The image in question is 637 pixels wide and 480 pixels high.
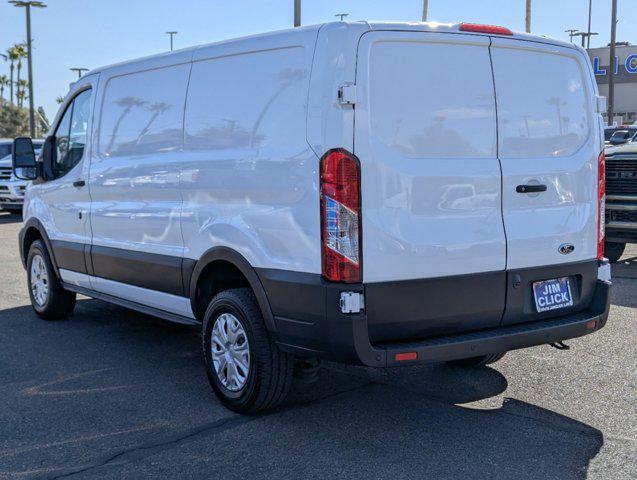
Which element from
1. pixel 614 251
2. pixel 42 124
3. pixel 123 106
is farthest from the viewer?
pixel 42 124

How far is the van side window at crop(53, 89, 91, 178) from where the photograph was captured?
6859mm

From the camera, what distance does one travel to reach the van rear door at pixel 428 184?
421 cm

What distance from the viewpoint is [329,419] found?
4.86 m

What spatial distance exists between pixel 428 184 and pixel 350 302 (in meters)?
0.78

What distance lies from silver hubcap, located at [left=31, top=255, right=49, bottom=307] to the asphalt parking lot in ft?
3.24

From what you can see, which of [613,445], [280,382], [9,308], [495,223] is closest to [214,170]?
[280,382]

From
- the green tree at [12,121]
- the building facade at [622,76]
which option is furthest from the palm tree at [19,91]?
the building facade at [622,76]

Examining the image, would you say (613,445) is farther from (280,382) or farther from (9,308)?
(9,308)

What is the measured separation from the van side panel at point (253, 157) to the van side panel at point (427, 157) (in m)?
0.34

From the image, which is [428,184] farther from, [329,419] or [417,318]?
[329,419]

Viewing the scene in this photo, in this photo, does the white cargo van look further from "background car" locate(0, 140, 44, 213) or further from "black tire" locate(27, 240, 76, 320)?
"background car" locate(0, 140, 44, 213)

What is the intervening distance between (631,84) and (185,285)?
50.2 metres

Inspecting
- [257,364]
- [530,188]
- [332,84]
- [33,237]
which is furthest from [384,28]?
[33,237]

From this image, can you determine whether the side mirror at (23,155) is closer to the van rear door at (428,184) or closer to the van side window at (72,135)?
the van side window at (72,135)
